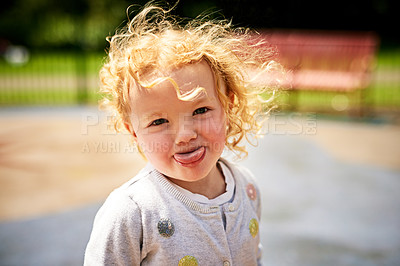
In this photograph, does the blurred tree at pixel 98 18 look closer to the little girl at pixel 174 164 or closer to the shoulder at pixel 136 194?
the little girl at pixel 174 164

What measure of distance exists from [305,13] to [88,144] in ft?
49.8

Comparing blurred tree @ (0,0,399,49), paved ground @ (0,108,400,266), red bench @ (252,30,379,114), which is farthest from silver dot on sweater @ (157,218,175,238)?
blurred tree @ (0,0,399,49)

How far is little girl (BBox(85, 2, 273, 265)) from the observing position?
1227mm

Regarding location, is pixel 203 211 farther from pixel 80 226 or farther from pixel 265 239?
pixel 80 226

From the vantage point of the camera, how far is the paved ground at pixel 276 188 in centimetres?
254

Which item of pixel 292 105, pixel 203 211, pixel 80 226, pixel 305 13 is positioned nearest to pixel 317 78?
pixel 292 105

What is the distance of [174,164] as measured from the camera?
127 centimetres

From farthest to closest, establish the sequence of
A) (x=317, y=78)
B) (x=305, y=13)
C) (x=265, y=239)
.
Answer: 1. (x=305, y=13)
2. (x=317, y=78)
3. (x=265, y=239)

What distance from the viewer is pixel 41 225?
2809mm

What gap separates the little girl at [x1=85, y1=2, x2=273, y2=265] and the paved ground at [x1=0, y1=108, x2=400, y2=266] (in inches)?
48.8

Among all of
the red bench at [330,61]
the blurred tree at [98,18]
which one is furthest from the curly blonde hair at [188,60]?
the blurred tree at [98,18]

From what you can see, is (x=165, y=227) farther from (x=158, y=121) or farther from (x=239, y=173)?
(x=239, y=173)

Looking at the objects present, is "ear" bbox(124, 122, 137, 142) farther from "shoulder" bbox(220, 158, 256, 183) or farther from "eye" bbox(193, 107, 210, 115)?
"shoulder" bbox(220, 158, 256, 183)

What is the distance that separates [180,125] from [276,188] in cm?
237
